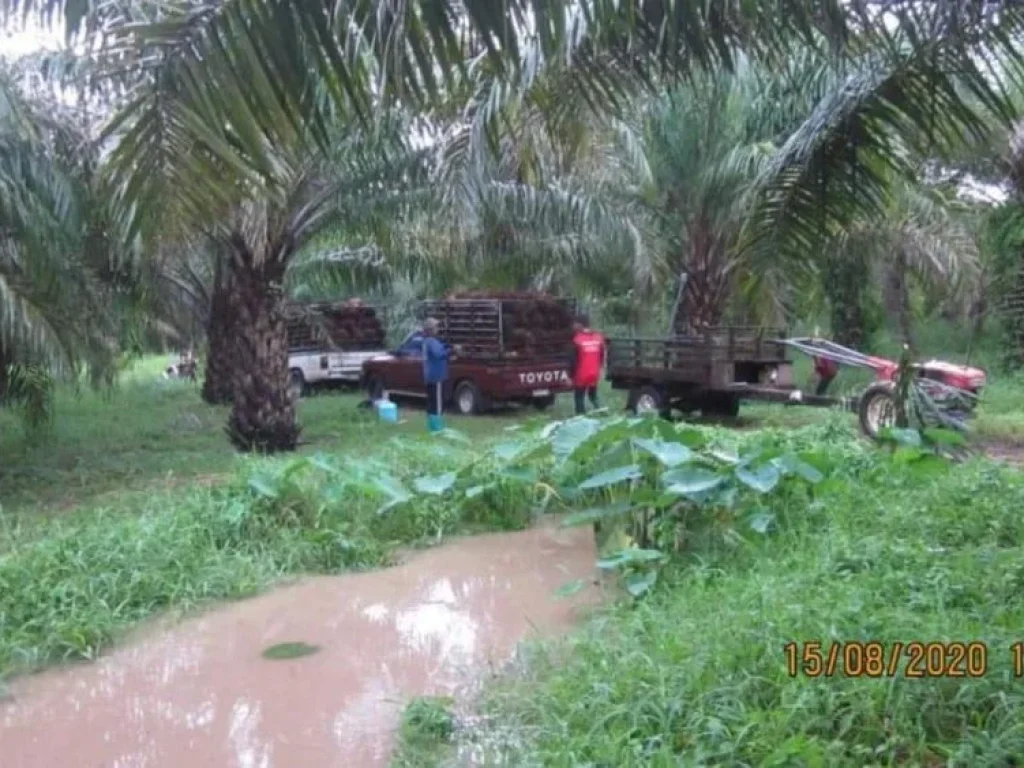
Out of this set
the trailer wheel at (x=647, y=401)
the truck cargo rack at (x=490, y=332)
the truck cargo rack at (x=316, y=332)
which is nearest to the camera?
the trailer wheel at (x=647, y=401)

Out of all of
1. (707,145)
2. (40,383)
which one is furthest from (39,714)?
(707,145)

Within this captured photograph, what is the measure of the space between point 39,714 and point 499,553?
3.53 meters

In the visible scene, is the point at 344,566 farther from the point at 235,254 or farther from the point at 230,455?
the point at 235,254

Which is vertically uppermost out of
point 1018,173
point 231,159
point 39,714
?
point 1018,173

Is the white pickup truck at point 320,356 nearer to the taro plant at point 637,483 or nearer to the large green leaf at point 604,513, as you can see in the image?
the taro plant at point 637,483

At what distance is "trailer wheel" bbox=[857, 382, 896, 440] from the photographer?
11.4m

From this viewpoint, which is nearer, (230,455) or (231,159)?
(231,159)

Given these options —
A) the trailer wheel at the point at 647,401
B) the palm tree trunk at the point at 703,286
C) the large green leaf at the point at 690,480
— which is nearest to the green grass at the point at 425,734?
the large green leaf at the point at 690,480

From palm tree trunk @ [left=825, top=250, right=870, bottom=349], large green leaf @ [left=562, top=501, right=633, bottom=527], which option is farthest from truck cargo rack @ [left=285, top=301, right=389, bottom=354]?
large green leaf @ [left=562, top=501, right=633, bottom=527]

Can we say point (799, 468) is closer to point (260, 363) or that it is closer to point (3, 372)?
point (260, 363)

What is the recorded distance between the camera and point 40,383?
11000mm

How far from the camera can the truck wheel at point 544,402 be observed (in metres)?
16.8

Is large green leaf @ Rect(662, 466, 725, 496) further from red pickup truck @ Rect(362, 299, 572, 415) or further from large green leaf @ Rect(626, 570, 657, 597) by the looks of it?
red pickup truck @ Rect(362, 299, 572, 415)
